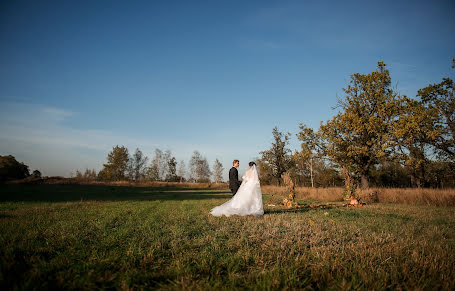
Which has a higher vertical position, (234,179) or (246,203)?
(234,179)

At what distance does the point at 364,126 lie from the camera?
71.9 ft

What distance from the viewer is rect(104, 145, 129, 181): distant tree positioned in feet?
215

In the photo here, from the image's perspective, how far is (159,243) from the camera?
4113 mm

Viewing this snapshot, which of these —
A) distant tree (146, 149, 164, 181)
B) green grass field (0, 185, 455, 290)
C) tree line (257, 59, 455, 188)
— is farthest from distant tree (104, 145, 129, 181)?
green grass field (0, 185, 455, 290)

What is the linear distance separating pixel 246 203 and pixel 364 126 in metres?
19.3

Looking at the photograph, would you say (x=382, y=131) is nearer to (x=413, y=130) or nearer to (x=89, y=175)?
(x=413, y=130)

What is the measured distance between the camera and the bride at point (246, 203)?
853 centimetres

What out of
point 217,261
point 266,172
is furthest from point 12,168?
point 217,261

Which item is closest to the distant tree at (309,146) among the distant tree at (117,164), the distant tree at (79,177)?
the distant tree at (79,177)

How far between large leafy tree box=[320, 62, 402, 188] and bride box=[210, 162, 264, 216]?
672 inches

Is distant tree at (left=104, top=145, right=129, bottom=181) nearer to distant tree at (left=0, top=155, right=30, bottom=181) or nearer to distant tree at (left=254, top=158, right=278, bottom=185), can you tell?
distant tree at (left=0, top=155, right=30, bottom=181)

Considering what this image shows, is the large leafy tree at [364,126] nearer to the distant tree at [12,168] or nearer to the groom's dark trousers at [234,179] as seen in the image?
the groom's dark trousers at [234,179]

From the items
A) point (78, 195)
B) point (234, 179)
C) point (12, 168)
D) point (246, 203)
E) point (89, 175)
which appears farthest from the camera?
point (89, 175)

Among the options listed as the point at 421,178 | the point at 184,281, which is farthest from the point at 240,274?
the point at 421,178
